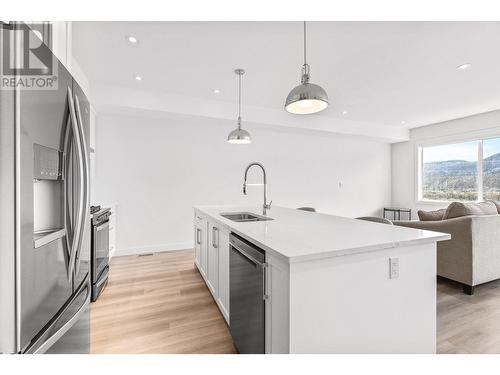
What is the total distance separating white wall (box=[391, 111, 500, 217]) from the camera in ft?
16.4

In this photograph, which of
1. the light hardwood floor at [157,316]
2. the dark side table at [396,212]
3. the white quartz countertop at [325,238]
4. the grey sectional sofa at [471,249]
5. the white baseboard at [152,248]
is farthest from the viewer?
the dark side table at [396,212]

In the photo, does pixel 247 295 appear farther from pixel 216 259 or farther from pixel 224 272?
pixel 216 259

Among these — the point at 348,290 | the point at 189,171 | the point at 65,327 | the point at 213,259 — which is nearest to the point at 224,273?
the point at 213,259

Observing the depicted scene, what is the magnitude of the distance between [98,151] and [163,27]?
2559 mm

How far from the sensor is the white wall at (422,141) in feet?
16.4

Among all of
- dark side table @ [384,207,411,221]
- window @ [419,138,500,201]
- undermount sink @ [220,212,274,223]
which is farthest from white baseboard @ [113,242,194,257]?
window @ [419,138,500,201]

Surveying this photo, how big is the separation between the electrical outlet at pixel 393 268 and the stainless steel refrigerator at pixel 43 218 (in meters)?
1.53

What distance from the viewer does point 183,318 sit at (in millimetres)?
2125

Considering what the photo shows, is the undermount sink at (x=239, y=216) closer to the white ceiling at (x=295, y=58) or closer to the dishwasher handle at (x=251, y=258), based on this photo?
the dishwasher handle at (x=251, y=258)

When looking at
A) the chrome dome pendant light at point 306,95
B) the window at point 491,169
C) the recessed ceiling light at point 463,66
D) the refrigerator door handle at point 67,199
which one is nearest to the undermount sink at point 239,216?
the chrome dome pendant light at point 306,95

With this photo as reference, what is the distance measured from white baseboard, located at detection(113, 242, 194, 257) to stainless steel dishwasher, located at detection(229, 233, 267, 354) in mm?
3011

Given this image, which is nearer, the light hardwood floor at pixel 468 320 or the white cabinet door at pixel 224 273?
the light hardwood floor at pixel 468 320
